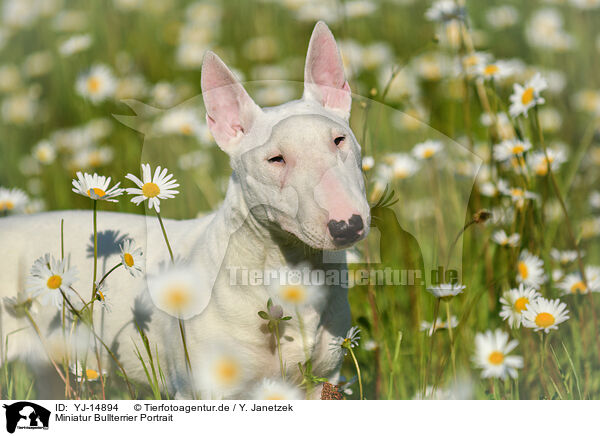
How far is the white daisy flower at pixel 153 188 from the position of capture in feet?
4.91

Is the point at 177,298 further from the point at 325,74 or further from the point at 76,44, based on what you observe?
the point at 76,44

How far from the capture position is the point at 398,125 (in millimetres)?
1745

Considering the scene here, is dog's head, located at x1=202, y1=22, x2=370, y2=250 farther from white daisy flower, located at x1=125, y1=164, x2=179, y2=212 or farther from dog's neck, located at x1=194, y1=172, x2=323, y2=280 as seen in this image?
white daisy flower, located at x1=125, y1=164, x2=179, y2=212

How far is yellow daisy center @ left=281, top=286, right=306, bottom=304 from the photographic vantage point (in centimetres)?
162

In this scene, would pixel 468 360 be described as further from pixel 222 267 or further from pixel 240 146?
pixel 240 146

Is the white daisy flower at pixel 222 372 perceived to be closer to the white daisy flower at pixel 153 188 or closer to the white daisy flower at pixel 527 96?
the white daisy flower at pixel 153 188

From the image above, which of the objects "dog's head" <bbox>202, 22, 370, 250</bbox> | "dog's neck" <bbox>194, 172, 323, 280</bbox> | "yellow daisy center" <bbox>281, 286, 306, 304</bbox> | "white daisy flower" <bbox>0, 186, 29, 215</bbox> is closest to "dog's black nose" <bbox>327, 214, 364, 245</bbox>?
"dog's head" <bbox>202, 22, 370, 250</bbox>

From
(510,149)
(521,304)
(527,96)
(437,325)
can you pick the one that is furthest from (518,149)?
(437,325)

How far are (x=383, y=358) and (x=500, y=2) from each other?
1.21 metres

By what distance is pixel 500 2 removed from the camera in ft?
6.53

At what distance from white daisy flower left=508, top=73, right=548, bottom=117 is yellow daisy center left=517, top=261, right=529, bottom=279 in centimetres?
46

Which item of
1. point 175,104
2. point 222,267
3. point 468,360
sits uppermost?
point 175,104

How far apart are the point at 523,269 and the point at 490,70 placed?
0.64m
